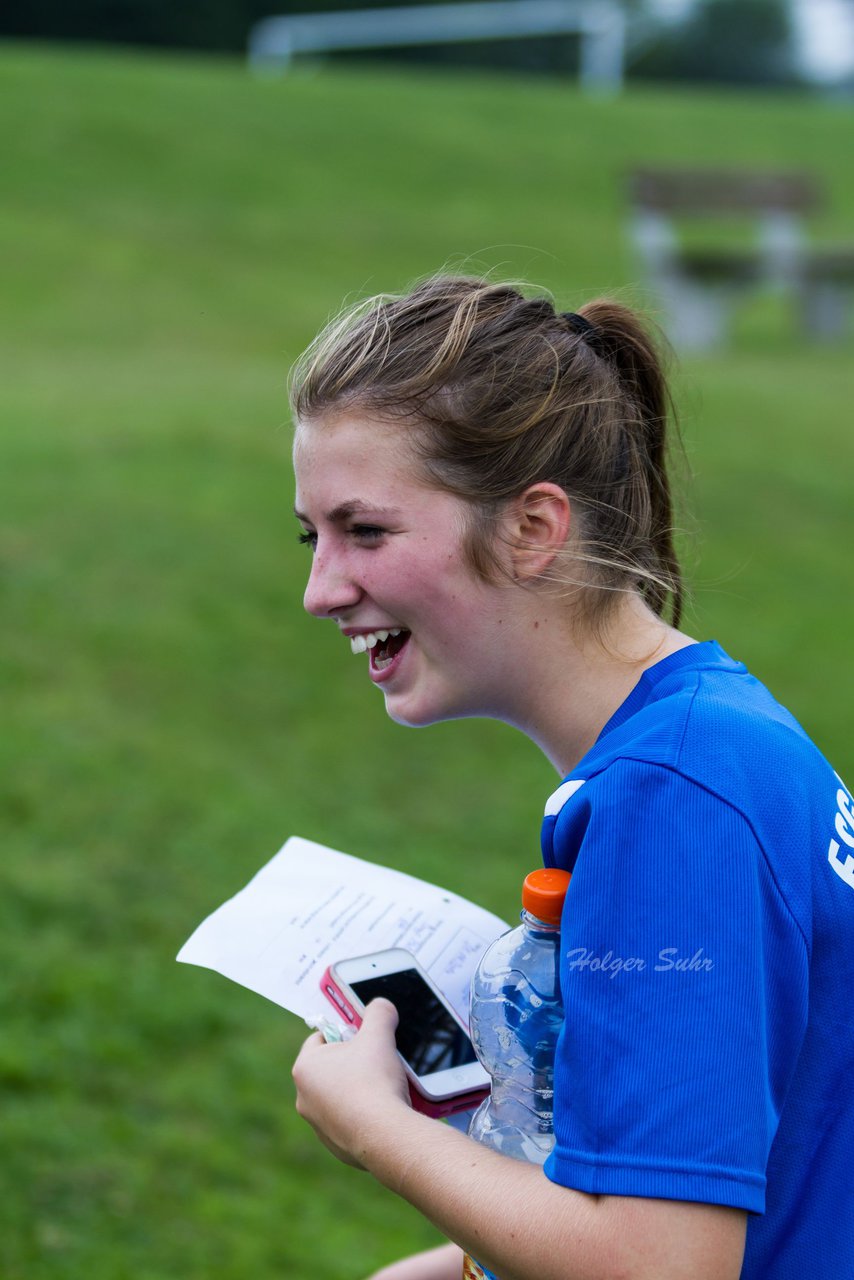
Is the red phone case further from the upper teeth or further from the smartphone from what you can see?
the upper teeth

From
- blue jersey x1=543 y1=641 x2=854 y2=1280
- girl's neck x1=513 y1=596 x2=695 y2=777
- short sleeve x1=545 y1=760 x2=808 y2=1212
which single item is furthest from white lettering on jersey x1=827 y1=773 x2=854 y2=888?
girl's neck x1=513 y1=596 x2=695 y2=777

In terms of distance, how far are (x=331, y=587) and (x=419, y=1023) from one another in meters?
0.56

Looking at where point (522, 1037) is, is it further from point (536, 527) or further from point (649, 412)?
point (649, 412)

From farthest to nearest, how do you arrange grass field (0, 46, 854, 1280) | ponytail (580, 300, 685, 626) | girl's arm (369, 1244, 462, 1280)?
grass field (0, 46, 854, 1280) < girl's arm (369, 1244, 462, 1280) < ponytail (580, 300, 685, 626)

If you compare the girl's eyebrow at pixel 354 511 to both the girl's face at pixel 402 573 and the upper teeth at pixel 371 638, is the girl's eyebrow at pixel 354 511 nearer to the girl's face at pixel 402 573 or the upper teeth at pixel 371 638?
the girl's face at pixel 402 573

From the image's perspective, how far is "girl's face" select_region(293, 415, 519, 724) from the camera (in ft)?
5.87

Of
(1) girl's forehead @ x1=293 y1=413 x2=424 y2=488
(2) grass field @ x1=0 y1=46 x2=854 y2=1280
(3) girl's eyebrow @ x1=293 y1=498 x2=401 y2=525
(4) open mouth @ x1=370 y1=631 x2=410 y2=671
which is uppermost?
(1) girl's forehead @ x1=293 y1=413 x2=424 y2=488

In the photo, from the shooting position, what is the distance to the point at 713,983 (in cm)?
141

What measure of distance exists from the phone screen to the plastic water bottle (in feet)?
0.33

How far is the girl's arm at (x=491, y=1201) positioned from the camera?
138 cm

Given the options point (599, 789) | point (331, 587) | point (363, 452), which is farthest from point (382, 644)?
point (599, 789)

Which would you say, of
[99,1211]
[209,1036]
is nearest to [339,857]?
[99,1211]

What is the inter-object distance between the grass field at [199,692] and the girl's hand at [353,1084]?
2.96 ft

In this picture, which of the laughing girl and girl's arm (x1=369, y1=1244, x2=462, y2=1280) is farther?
girl's arm (x1=369, y1=1244, x2=462, y2=1280)
